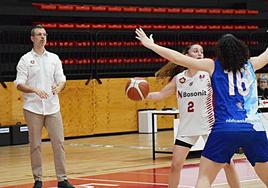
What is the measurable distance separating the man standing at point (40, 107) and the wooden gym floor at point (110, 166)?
0.84m

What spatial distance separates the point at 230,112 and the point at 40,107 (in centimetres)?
442

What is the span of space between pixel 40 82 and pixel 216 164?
4.46 meters

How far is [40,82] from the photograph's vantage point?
10719 mm

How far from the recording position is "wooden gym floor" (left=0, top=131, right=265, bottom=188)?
11688 mm

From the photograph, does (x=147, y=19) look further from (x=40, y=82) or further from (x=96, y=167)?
(x=40, y=82)

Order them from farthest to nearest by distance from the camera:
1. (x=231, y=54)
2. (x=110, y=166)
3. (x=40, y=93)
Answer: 1. (x=110, y=166)
2. (x=40, y=93)
3. (x=231, y=54)

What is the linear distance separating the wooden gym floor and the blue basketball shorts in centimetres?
423

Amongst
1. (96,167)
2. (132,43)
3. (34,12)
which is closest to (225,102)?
(96,167)

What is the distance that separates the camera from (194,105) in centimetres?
941

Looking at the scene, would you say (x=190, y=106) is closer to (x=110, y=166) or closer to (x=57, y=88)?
(x=57, y=88)

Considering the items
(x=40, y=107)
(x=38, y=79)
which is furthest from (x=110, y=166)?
(x=38, y=79)

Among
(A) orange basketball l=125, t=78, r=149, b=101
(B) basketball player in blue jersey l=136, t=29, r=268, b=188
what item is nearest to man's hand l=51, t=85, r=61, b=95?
(A) orange basketball l=125, t=78, r=149, b=101

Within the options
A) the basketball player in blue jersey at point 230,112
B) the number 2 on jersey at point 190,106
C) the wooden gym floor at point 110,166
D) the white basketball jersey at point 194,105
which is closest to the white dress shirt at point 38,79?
the wooden gym floor at point 110,166

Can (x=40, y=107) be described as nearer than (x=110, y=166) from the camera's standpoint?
Yes
